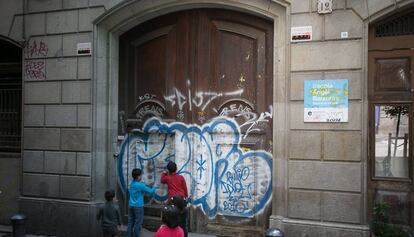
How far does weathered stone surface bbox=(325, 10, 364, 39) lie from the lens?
22.8 feet

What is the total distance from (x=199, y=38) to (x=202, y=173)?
2.57 m

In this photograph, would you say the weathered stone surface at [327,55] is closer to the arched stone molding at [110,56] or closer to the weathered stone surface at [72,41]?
the arched stone molding at [110,56]

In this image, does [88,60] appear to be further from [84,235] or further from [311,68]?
[311,68]

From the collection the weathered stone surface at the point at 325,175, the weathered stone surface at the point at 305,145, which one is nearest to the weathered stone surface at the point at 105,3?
the weathered stone surface at the point at 305,145

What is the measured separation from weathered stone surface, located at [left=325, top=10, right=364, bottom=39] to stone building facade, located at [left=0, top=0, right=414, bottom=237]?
2cm

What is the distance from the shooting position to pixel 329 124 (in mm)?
7066

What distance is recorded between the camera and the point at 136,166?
891 centimetres

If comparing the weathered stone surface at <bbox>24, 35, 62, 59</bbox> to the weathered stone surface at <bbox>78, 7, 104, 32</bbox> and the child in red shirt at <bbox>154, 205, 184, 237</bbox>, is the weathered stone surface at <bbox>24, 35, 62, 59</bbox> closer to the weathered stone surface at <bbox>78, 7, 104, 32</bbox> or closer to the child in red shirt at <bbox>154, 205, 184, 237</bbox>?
the weathered stone surface at <bbox>78, 7, 104, 32</bbox>

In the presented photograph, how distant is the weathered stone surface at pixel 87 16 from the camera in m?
8.69

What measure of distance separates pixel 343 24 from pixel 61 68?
5.51m

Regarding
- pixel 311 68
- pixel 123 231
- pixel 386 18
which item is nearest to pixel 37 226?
pixel 123 231

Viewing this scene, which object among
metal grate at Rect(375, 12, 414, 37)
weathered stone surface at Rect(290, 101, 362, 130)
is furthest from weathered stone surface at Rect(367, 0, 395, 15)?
weathered stone surface at Rect(290, 101, 362, 130)

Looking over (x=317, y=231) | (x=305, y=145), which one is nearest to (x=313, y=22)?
(x=305, y=145)

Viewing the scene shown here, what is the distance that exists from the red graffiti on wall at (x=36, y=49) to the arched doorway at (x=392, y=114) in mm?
6330
